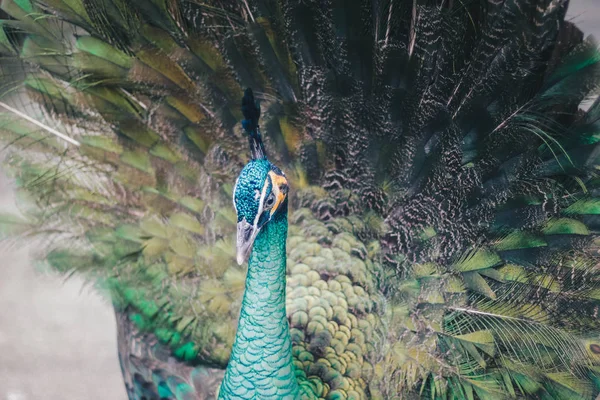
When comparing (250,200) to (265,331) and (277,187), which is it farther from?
(265,331)

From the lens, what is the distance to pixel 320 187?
4.81ft

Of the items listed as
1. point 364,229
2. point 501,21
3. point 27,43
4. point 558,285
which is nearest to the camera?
point 501,21

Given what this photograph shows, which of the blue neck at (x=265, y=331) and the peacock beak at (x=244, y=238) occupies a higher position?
the peacock beak at (x=244, y=238)

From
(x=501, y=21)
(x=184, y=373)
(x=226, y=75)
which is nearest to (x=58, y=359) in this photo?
(x=184, y=373)

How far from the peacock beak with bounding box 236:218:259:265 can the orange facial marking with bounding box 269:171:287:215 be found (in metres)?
0.08

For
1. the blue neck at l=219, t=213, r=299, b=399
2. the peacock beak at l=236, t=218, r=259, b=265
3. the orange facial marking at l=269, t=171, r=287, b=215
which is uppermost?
the orange facial marking at l=269, t=171, r=287, b=215

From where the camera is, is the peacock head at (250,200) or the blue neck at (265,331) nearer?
the peacock head at (250,200)

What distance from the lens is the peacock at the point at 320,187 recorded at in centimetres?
114

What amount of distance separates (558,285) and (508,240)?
5.3 inches

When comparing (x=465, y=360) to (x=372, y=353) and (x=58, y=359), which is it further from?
(x=58, y=359)

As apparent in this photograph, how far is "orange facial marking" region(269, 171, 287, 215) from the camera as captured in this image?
105 centimetres

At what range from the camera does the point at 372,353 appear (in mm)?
1298

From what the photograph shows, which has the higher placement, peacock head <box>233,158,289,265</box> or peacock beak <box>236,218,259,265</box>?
peacock head <box>233,158,289,265</box>

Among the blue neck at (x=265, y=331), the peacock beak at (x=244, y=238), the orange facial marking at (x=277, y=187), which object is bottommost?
the blue neck at (x=265, y=331)
